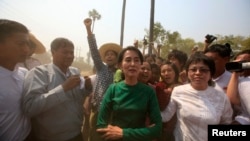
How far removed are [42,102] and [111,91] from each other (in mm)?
692

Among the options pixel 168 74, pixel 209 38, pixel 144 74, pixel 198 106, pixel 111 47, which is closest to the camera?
pixel 198 106

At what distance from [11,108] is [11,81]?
256 mm

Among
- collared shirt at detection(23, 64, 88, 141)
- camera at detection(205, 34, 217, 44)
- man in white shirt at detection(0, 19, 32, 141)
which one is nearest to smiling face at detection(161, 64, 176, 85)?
camera at detection(205, 34, 217, 44)

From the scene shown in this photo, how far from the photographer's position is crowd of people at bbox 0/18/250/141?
6.61ft

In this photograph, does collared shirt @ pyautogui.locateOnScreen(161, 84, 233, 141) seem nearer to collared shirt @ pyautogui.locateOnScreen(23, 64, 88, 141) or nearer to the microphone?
the microphone

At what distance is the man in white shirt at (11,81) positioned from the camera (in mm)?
1940

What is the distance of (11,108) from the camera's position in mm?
1979

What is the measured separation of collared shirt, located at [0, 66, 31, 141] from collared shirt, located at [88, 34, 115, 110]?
3.78 feet

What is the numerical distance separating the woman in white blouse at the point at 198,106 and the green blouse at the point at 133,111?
0.40 meters

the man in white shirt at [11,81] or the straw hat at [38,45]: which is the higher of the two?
the straw hat at [38,45]

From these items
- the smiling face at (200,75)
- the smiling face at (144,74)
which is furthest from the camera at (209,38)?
the smiling face at (200,75)

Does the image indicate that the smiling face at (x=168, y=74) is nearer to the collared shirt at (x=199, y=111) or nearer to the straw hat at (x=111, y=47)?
the straw hat at (x=111, y=47)

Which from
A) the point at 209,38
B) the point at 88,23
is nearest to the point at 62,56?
the point at 88,23

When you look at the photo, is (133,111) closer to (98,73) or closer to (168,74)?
(98,73)
